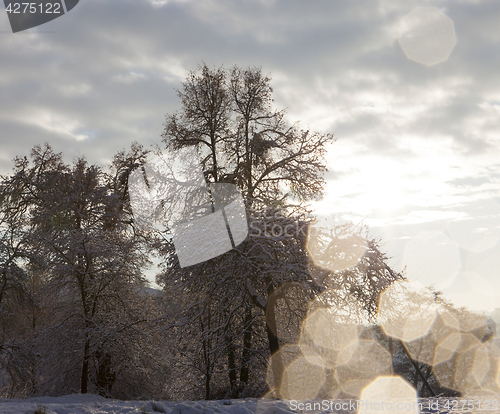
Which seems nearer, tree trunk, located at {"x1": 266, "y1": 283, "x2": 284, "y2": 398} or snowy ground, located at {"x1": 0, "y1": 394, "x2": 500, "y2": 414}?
snowy ground, located at {"x1": 0, "y1": 394, "x2": 500, "y2": 414}

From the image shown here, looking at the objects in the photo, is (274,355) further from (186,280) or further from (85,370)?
(85,370)

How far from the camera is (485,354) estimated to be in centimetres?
3114

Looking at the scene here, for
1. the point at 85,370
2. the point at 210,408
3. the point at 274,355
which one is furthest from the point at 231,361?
the point at 210,408

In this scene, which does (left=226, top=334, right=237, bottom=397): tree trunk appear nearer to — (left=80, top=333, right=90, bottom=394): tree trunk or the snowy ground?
the snowy ground

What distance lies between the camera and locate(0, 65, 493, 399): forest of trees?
11.4 metres

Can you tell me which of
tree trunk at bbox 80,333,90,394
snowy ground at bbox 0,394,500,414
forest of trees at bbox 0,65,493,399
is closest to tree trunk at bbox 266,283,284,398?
forest of trees at bbox 0,65,493,399

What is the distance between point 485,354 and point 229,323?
27943 millimetres

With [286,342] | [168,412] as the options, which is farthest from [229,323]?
[168,412]

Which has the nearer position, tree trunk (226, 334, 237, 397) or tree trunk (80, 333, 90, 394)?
tree trunk (226, 334, 237, 397)

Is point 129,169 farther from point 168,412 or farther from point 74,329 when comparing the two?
point 168,412

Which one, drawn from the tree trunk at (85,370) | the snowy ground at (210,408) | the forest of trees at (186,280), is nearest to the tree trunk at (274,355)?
the forest of trees at (186,280)

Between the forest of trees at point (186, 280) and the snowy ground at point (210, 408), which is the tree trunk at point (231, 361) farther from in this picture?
the snowy ground at point (210, 408)

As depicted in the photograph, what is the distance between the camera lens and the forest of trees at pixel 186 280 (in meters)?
11.4

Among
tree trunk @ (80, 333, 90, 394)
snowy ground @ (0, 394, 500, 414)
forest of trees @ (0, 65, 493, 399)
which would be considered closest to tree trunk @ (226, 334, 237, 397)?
forest of trees @ (0, 65, 493, 399)
